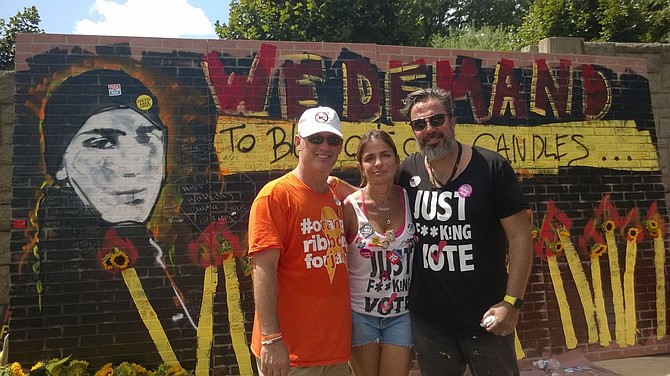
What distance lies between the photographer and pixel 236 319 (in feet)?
14.0

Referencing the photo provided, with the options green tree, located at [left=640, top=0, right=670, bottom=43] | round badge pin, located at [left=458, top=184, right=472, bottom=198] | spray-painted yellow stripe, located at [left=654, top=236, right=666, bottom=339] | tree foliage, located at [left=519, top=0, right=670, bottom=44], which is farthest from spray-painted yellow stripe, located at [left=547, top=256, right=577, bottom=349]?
green tree, located at [left=640, top=0, right=670, bottom=43]

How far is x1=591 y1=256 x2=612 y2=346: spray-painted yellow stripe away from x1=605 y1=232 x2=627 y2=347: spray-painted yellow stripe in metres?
0.12

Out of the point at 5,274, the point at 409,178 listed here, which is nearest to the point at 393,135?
the point at 409,178

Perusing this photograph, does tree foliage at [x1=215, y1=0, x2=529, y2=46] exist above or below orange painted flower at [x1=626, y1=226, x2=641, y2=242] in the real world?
above

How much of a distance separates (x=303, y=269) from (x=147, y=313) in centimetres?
230

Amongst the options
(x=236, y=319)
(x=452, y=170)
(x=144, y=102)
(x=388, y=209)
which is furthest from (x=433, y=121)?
(x=144, y=102)

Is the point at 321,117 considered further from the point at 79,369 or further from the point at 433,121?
the point at 79,369

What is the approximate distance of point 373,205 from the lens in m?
2.80

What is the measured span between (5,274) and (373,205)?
12.1 ft

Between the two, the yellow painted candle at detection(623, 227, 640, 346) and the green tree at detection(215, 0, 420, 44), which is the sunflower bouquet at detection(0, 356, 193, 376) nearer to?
the yellow painted candle at detection(623, 227, 640, 346)

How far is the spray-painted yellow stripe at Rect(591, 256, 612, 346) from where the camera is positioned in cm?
488

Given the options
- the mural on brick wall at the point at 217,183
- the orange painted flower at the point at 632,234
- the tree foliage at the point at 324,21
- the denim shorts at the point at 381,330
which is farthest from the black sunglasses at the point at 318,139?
the tree foliage at the point at 324,21

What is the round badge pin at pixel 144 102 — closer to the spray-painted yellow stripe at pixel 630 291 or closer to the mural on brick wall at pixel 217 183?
the mural on brick wall at pixel 217 183

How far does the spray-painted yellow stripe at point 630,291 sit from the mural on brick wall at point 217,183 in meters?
0.01
